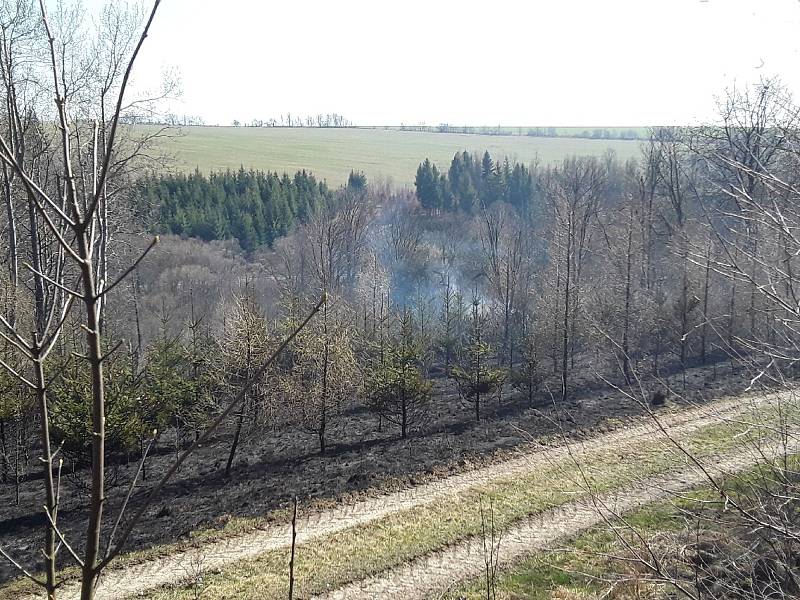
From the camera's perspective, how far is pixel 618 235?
75.8 feet

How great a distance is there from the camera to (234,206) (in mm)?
39375

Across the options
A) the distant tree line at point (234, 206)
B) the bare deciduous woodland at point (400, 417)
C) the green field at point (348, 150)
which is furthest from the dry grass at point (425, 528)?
the green field at point (348, 150)

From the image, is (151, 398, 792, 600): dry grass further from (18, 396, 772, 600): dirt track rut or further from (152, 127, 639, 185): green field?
(152, 127, 639, 185): green field

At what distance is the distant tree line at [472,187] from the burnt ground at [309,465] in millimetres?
33591

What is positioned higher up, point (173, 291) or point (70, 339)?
point (70, 339)

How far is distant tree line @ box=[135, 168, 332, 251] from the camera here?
1454 inches

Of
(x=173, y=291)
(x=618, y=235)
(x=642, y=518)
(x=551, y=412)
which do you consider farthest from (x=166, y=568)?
(x=173, y=291)

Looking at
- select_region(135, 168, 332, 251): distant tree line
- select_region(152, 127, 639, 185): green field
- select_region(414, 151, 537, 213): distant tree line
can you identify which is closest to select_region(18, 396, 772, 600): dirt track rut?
select_region(135, 168, 332, 251): distant tree line

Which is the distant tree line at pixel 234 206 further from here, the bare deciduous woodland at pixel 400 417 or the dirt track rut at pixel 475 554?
the dirt track rut at pixel 475 554

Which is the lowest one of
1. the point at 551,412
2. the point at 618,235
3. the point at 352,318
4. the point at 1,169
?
the point at 551,412

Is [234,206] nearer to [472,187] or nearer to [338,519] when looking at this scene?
[472,187]

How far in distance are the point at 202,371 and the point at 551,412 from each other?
28.4 feet

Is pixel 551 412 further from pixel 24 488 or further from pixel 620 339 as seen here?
pixel 24 488

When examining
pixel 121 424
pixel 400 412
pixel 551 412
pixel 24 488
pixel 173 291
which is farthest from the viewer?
pixel 173 291
